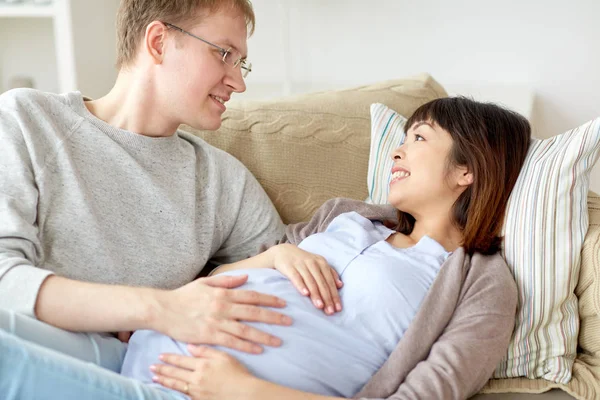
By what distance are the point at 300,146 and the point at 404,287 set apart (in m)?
0.63

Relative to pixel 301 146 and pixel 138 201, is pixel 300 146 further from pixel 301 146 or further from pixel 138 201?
pixel 138 201

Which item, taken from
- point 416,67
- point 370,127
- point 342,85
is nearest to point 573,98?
point 416,67

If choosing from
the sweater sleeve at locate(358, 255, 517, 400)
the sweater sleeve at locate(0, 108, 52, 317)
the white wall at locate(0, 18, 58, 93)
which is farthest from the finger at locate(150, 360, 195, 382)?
the white wall at locate(0, 18, 58, 93)

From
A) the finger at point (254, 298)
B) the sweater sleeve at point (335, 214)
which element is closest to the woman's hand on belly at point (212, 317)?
the finger at point (254, 298)

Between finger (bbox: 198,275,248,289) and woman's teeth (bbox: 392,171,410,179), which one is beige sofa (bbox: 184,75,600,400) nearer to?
woman's teeth (bbox: 392,171,410,179)

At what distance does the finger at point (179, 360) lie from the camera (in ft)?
3.68

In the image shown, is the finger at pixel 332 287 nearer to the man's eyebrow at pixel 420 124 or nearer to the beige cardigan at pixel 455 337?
the beige cardigan at pixel 455 337

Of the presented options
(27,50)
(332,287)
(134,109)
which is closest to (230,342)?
(332,287)

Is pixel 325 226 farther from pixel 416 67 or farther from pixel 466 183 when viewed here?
pixel 416 67

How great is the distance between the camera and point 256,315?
3.90 feet

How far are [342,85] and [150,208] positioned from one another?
1618 mm

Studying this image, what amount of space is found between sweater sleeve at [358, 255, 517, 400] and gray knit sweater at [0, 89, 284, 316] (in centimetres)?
55

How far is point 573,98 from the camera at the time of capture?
8.34ft

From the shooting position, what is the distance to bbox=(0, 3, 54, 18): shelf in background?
2.71 metres
